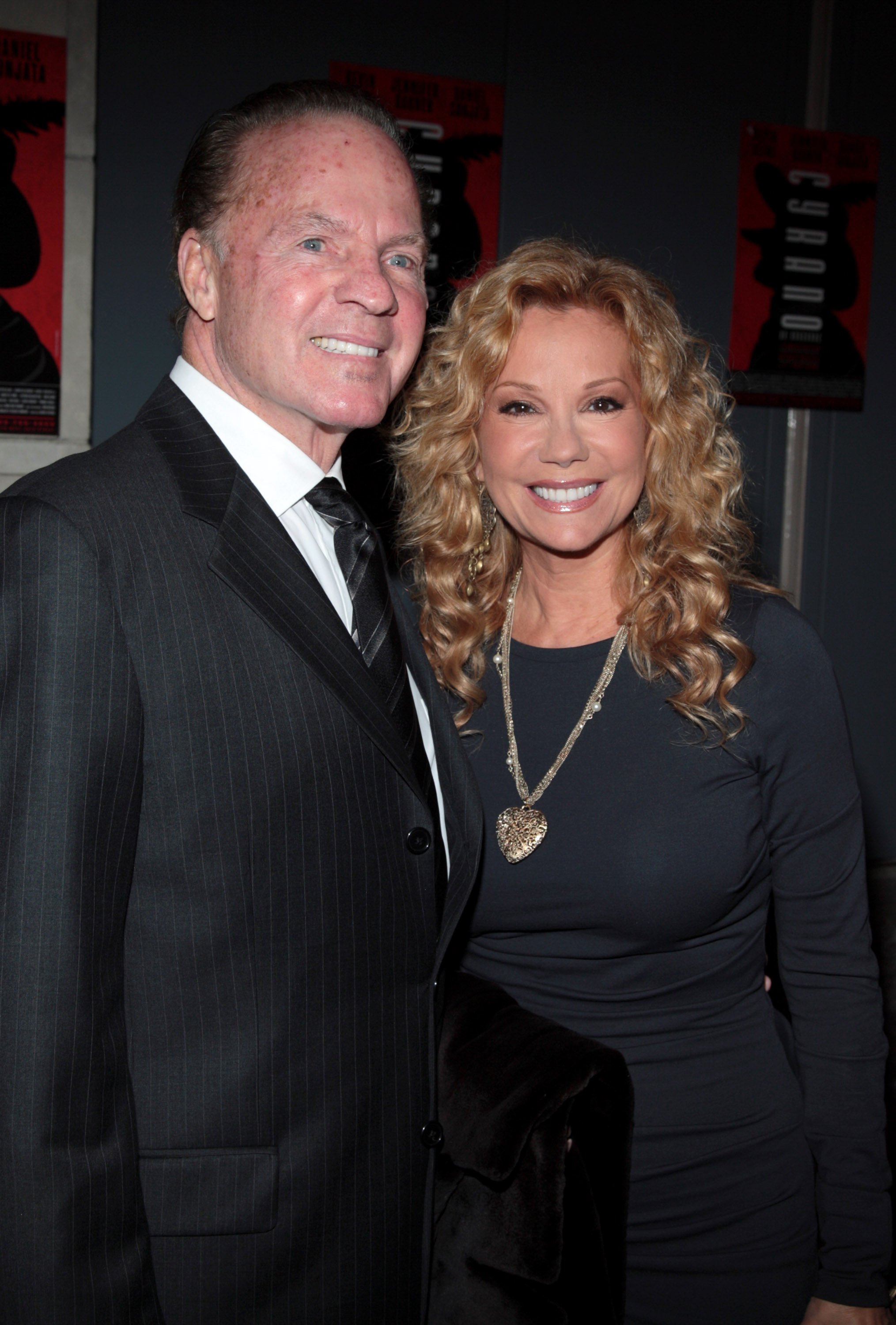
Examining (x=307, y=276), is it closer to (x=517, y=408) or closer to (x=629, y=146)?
(x=517, y=408)

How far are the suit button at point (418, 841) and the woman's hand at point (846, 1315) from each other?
2.92 ft

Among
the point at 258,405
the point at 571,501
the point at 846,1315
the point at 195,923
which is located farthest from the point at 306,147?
the point at 846,1315

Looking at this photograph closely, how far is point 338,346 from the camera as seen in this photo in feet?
4.30

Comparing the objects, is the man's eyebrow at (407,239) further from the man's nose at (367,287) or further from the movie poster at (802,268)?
the movie poster at (802,268)

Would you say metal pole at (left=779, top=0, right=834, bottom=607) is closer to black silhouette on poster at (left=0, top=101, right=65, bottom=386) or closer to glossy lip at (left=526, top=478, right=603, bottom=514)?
glossy lip at (left=526, top=478, right=603, bottom=514)

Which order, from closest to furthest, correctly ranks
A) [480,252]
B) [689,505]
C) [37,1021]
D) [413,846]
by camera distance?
[37,1021]
[413,846]
[689,505]
[480,252]

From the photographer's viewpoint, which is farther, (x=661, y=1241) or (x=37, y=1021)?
(x=661, y=1241)

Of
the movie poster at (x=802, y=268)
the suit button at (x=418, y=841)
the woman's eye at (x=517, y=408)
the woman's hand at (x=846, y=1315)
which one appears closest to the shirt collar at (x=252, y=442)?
the suit button at (x=418, y=841)

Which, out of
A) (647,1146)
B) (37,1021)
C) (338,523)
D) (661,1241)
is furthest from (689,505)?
(37,1021)

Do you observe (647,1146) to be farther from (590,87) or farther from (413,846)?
(590,87)

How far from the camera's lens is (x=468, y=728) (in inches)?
69.1

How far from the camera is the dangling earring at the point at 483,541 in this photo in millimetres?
1918

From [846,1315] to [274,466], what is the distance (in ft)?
4.45

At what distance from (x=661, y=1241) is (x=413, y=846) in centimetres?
71
